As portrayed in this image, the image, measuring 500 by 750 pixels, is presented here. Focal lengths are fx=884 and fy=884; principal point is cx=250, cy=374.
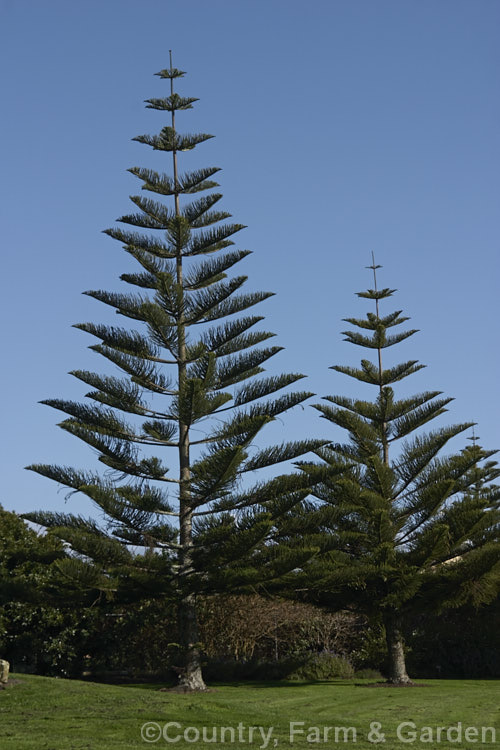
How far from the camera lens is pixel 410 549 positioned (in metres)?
16.3

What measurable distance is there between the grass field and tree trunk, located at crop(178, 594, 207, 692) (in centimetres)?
115

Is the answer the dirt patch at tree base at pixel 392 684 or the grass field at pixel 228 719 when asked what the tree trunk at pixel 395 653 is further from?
the grass field at pixel 228 719

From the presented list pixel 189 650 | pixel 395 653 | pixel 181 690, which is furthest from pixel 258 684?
pixel 395 653

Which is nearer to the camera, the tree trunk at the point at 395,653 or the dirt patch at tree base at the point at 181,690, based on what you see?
the dirt patch at tree base at the point at 181,690

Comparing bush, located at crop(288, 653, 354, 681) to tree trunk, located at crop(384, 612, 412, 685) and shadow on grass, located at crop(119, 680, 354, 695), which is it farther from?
tree trunk, located at crop(384, 612, 412, 685)

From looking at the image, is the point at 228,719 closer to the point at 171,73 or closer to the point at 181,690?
the point at 181,690

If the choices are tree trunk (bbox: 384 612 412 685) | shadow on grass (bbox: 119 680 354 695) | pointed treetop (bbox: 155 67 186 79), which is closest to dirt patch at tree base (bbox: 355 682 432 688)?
tree trunk (bbox: 384 612 412 685)

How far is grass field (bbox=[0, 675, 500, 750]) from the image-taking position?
8219 millimetres

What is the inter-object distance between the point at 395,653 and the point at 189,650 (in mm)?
3944

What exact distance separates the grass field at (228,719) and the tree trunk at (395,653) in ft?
7.83

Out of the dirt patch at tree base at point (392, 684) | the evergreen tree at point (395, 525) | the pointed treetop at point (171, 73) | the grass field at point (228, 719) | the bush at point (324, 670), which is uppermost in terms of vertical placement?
the pointed treetop at point (171, 73)

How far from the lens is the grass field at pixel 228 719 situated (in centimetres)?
822

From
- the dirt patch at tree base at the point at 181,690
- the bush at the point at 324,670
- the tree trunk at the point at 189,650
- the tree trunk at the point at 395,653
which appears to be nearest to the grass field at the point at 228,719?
the dirt patch at tree base at the point at 181,690

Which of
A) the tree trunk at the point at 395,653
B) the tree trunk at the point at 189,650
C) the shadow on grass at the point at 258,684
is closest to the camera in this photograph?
the tree trunk at the point at 189,650
